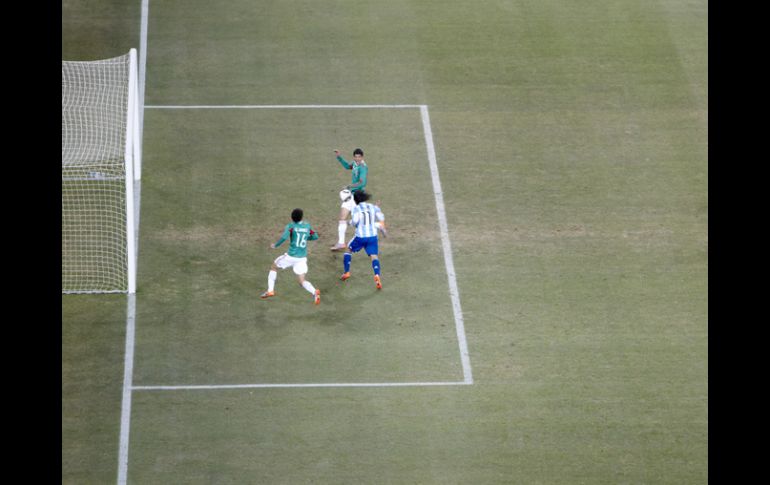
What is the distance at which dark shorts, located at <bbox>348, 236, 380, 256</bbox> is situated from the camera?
829 inches

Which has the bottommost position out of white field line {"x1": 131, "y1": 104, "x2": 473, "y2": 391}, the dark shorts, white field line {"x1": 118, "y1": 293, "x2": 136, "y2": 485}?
white field line {"x1": 118, "y1": 293, "x2": 136, "y2": 485}

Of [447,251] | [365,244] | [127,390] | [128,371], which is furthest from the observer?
[447,251]

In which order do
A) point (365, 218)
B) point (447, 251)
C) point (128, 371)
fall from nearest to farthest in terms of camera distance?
point (128, 371), point (365, 218), point (447, 251)

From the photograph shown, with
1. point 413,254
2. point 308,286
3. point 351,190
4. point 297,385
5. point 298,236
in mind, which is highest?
point 298,236

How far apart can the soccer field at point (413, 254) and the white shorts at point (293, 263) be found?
0.95 m

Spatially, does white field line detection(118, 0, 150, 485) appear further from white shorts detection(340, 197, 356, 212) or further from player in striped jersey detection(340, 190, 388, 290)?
white shorts detection(340, 197, 356, 212)

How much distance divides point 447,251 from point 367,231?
2.35 meters

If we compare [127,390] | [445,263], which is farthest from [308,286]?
[127,390]

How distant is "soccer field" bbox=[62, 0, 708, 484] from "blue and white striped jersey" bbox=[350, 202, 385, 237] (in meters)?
1.20

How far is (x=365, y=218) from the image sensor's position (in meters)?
20.9

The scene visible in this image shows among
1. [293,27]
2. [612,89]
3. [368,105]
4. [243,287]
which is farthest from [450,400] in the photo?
[293,27]

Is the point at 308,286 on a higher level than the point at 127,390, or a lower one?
higher

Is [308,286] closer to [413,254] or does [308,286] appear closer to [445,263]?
[413,254]

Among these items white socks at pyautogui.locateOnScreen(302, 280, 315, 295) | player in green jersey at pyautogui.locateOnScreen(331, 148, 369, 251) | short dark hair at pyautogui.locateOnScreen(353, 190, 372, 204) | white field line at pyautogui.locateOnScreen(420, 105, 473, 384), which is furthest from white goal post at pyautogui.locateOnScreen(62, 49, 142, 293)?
white field line at pyautogui.locateOnScreen(420, 105, 473, 384)
